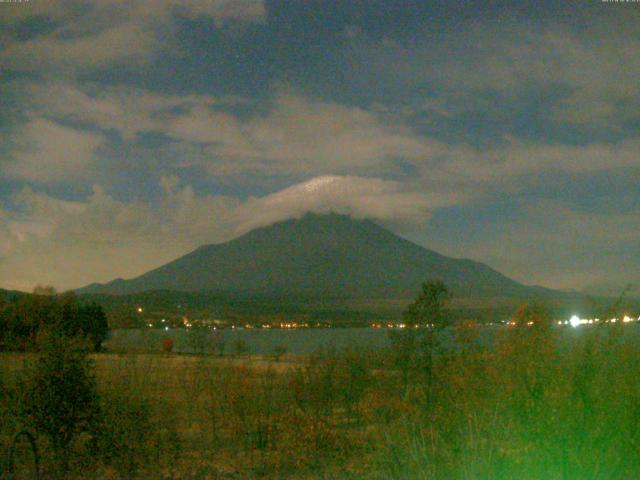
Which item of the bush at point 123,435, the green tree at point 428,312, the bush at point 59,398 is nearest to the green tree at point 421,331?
the green tree at point 428,312

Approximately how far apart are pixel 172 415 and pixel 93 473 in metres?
1.64

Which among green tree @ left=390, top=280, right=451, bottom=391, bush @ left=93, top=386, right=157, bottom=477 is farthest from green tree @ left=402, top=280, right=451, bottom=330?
bush @ left=93, top=386, right=157, bottom=477

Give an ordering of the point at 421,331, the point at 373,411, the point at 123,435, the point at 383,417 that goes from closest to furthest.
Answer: the point at 123,435, the point at 383,417, the point at 373,411, the point at 421,331

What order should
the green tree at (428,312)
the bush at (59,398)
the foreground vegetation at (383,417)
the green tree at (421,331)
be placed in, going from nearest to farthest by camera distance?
1. the foreground vegetation at (383,417)
2. the bush at (59,398)
3. the green tree at (421,331)
4. the green tree at (428,312)

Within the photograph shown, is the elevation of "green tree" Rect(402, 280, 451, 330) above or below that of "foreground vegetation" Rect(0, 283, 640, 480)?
above

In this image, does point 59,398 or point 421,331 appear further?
point 421,331

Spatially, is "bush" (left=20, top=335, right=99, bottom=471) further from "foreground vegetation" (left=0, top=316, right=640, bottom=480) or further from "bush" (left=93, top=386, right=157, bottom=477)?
"bush" (left=93, top=386, right=157, bottom=477)

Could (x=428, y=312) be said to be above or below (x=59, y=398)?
above

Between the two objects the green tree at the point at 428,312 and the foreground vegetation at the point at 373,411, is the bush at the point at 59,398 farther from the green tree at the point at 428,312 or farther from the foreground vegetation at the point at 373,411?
the green tree at the point at 428,312

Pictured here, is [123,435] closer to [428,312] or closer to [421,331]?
[421,331]

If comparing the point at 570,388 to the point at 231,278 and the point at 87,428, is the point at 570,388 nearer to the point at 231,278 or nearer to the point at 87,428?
the point at 87,428

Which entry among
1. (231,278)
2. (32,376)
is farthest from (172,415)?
(231,278)

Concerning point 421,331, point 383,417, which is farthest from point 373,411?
point 421,331

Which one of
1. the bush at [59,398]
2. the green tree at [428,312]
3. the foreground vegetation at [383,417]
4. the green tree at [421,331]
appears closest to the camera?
the foreground vegetation at [383,417]
